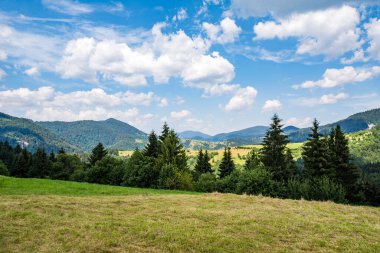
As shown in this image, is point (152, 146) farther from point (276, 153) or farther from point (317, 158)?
point (317, 158)

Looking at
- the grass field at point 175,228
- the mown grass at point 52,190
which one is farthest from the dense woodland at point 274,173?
the grass field at point 175,228

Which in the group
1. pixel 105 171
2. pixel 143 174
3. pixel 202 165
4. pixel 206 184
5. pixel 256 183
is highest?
pixel 202 165

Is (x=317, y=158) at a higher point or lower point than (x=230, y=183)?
higher

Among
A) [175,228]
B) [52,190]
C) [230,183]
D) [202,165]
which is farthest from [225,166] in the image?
[175,228]

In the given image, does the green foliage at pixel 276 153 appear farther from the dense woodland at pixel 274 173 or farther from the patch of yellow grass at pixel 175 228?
the patch of yellow grass at pixel 175 228

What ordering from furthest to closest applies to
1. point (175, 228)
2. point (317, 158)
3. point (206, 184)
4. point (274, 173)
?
point (206, 184) → point (274, 173) → point (317, 158) → point (175, 228)

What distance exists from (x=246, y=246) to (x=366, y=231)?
6876 mm

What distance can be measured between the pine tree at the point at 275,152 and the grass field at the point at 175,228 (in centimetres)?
3163

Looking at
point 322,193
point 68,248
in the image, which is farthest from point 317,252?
point 322,193

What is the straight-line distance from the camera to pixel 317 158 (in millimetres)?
47219

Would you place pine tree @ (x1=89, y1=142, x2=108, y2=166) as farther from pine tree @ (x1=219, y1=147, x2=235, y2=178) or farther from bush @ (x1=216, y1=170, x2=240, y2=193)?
bush @ (x1=216, y1=170, x2=240, y2=193)

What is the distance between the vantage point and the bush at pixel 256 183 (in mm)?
44656

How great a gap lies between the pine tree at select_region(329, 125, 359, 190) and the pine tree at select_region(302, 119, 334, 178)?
164cm

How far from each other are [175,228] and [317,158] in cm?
3989
